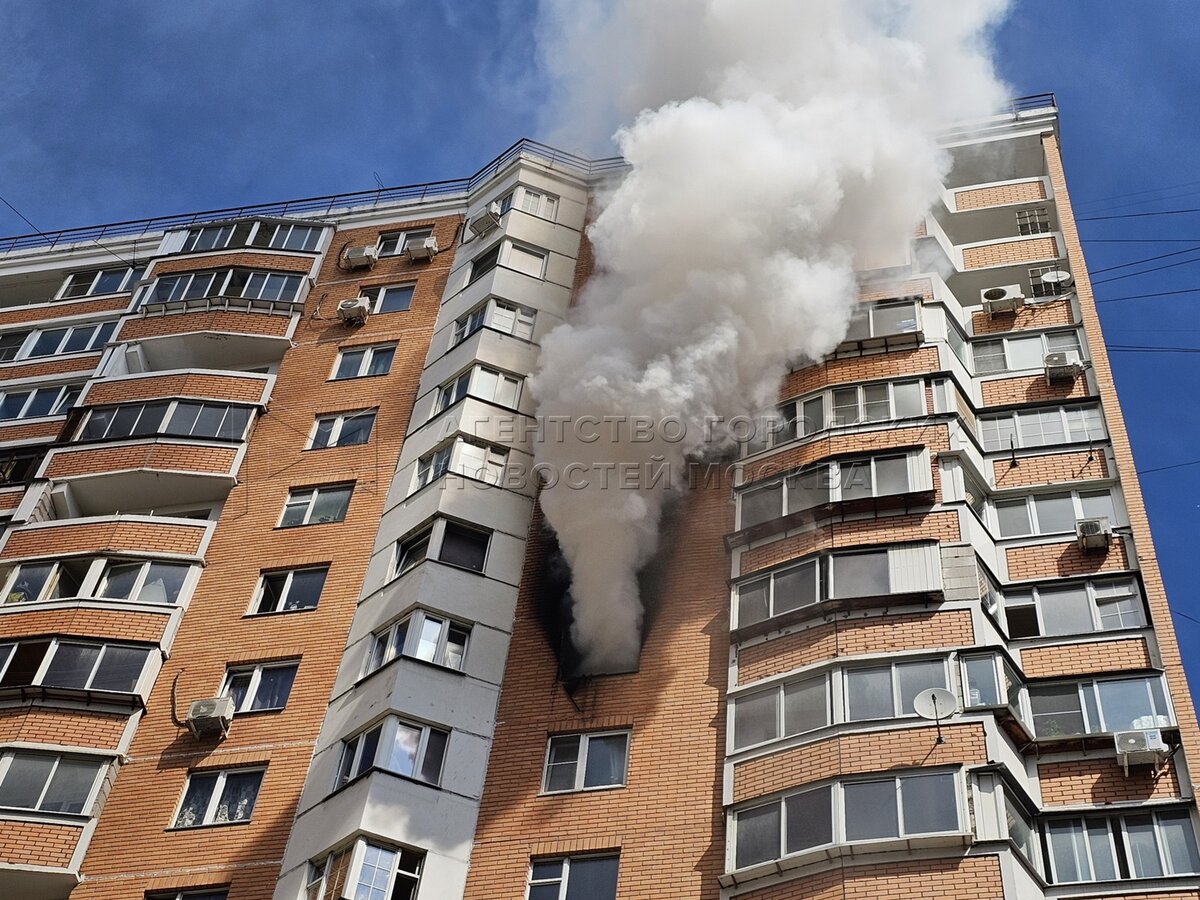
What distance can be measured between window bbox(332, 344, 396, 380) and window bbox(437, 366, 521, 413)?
9.46ft

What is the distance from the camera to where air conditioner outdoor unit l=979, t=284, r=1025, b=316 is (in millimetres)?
30938

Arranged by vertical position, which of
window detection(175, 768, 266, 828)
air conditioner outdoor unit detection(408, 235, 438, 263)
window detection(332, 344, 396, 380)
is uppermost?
air conditioner outdoor unit detection(408, 235, 438, 263)

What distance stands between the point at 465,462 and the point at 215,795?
8287 mm

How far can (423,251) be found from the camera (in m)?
37.4

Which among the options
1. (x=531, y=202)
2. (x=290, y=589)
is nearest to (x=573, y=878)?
(x=290, y=589)

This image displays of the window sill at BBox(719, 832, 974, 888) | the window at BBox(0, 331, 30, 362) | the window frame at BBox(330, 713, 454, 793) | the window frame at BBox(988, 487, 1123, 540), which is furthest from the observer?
the window at BBox(0, 331, 30, 362)

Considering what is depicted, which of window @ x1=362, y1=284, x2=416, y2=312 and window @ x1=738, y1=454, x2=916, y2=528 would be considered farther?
window @ x1=362, y1=284, x2=416, y2=312

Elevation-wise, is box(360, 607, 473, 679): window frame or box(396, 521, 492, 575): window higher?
box(396, 521, 492, 575): window

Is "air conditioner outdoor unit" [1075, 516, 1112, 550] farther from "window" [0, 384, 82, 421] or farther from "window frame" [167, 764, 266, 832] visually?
"window" [0, 384, 82, 421]

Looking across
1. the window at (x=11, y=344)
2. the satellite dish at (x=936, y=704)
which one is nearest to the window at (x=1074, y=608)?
the satellite dish at (x=936, y=704)

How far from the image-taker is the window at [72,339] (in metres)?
40.7

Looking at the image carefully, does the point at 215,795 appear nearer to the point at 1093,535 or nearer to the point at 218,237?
the point at 1093,535

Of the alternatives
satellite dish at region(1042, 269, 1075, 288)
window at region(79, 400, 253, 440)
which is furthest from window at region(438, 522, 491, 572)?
satellite dish at region(1042, 269, 1075, 288)

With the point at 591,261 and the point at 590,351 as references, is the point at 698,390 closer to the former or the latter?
the point at 590,351
